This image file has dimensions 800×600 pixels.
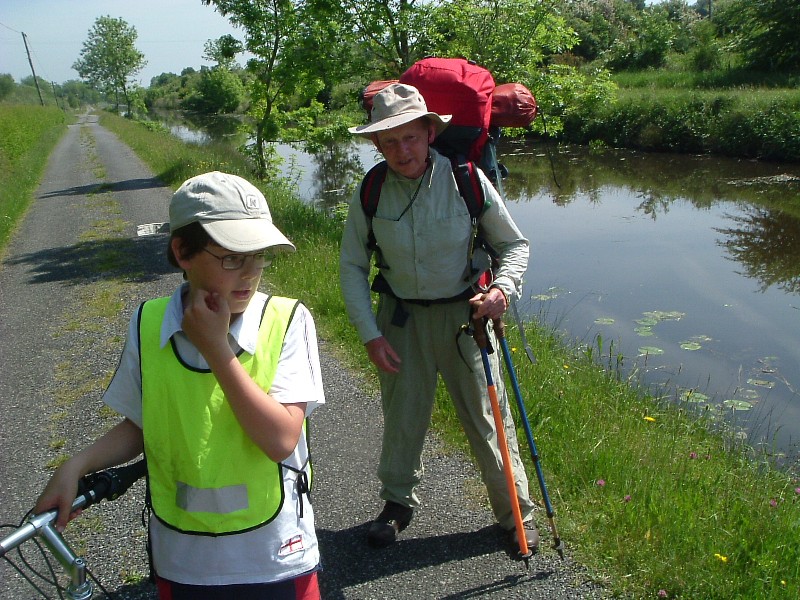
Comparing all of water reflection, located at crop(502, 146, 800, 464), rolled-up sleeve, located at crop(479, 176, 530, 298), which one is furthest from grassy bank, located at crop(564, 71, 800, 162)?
rolled-up sleeve, located at crop(479, 176, 530, 298)

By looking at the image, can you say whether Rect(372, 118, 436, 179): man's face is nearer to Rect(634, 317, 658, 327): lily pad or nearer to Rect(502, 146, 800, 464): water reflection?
Rect(502, 146, 800, 464): water reflection

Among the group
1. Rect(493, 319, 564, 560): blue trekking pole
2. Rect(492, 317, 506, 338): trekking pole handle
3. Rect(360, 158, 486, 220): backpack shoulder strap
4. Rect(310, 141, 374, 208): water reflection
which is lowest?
Rect(310, 141, 374, 208): water reflection

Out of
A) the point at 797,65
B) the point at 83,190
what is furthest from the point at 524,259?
the point at 797,65

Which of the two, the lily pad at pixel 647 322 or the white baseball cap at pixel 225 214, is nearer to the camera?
the white baseball cap at pixel 225 214

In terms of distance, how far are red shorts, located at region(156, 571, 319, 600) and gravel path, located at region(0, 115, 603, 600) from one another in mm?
1226

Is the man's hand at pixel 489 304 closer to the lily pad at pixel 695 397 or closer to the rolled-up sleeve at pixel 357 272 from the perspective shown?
the rolled-up sleeve at pixel 357 272

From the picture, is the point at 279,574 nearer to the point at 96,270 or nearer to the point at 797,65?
the point at 96,270

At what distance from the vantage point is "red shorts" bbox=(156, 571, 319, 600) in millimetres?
1618

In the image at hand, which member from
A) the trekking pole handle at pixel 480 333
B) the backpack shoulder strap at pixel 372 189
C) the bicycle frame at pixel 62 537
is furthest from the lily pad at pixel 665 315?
the bicycle frame at pixel 62 537

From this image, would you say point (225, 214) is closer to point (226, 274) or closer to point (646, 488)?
point (226, 274)

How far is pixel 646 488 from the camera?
3256 mm

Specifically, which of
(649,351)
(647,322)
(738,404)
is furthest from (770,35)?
(738,404)

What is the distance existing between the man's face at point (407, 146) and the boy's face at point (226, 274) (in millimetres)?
1139

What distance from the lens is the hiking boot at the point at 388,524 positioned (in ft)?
9.99
